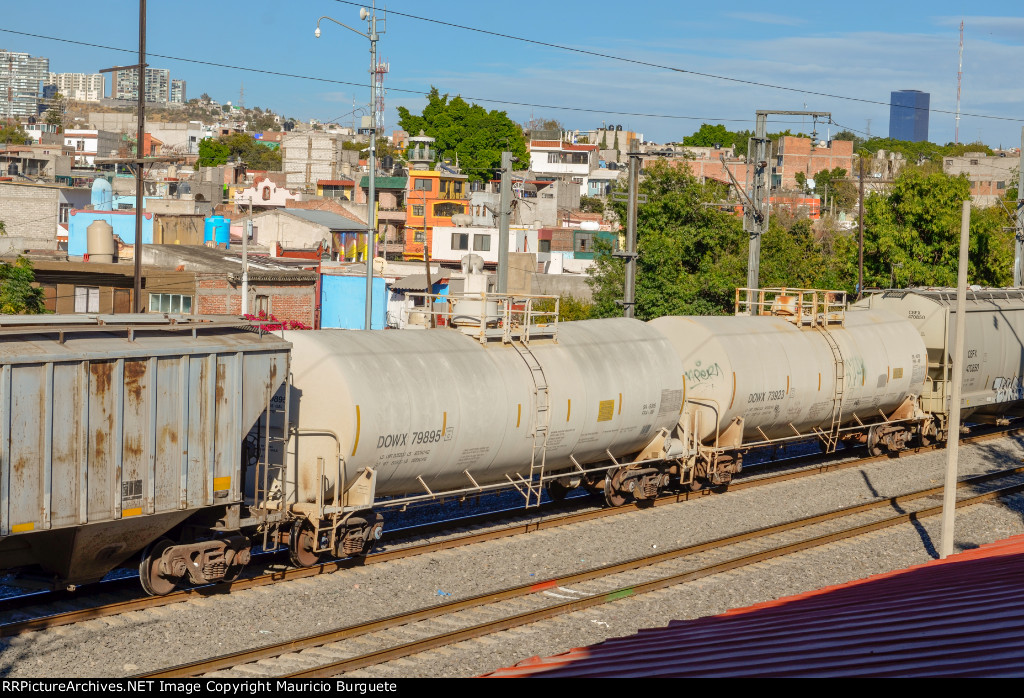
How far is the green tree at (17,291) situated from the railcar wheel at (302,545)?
2261 centimetres

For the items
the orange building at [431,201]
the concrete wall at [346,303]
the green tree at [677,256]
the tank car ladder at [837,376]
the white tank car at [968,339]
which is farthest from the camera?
the orange building at [431,201]

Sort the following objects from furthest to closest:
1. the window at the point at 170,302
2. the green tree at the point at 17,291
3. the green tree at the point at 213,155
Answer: the green tree at the point at 213,155 → the window at the point at 170,302 → the green tree at the point at 17,291

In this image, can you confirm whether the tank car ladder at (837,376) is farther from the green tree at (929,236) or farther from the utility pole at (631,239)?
the green tree at (929,236)

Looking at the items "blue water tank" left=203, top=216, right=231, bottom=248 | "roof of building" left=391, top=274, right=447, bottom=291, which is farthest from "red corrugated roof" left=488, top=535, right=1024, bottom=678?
"blue water tank" left=203, top=216, right=231, bottom=248

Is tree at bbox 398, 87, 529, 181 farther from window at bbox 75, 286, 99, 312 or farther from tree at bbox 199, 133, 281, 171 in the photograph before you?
window at bbox 75, 286, 99, 312

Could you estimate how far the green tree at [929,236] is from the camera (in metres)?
48.7

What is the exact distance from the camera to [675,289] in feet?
137

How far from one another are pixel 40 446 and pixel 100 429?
79cm

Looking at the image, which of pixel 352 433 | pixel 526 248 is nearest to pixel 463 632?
pixel 352 433

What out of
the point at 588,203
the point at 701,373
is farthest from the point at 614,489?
the point at 588,203

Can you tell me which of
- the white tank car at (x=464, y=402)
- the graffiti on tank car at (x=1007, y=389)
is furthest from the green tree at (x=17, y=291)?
the graffiti on tank car at (x=1007, y=389)

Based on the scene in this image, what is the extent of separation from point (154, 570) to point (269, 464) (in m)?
2.22
